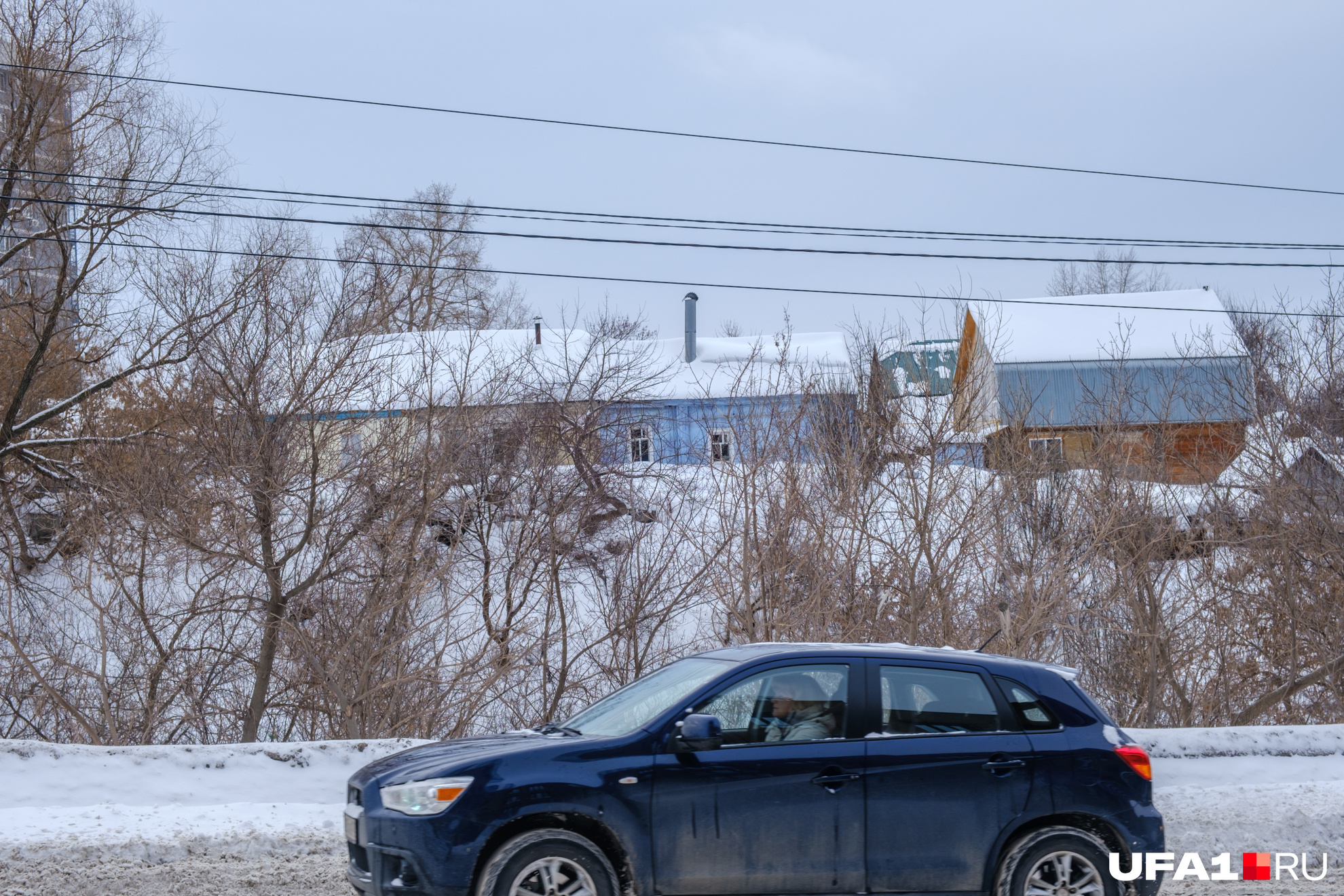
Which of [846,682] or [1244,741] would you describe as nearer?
[846,682]

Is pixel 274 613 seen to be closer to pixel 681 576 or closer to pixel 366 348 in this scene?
pixel 366 348

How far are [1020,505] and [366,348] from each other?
9.77 m

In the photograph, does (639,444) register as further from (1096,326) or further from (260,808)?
(1096,326)

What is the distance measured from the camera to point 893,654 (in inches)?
225

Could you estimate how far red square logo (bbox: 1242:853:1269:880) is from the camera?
726cm

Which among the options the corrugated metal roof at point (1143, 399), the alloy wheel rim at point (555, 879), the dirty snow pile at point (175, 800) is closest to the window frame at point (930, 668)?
the alloy wheel rim at point (555, 879)

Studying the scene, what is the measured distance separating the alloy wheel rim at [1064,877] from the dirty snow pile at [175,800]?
14.0 feet

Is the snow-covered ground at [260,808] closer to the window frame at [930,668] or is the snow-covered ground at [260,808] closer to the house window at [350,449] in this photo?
the window frame at [930,668]

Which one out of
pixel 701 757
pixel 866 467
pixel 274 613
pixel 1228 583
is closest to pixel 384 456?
pixel 274 613

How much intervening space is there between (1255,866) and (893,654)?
3.76 metres

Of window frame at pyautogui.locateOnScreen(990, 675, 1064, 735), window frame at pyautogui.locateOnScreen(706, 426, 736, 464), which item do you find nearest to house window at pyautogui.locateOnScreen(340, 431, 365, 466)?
window frame at pyautogui.locateOnScreen(706, 426, 736, 464)

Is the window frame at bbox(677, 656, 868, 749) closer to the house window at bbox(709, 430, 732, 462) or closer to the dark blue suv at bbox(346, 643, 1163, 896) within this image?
the dark blue suv at bbox(346, 643, 1163, 896)

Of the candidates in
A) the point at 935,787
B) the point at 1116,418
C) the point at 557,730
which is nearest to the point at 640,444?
the point at 1116,418

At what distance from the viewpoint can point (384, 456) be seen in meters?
15.7
